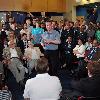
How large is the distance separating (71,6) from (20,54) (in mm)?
7832

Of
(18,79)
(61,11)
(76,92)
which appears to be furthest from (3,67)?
(61,11)

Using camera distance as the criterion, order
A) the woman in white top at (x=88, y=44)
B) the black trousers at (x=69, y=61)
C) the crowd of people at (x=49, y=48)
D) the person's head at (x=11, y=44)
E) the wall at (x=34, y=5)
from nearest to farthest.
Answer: the crowd of people at (x=49, y=48), the person's head at (x=11, y=44), the woman in white top at (x=88, y=44), the black trousers at (x=69, y=61), the wall at (x=34, y=5)

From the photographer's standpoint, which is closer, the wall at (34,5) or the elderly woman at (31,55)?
the elderly woman at (31,55)

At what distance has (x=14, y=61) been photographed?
7.62 m

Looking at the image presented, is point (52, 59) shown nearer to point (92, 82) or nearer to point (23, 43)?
point (23, 43)

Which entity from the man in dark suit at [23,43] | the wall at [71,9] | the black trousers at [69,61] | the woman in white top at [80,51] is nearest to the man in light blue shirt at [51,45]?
the woman in white top at [80,51]

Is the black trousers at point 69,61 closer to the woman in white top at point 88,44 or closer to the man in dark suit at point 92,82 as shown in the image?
the woman in white top at point 88,44

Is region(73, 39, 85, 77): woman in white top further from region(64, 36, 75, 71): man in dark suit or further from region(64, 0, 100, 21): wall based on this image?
region(64, 0, 100, 21): wall

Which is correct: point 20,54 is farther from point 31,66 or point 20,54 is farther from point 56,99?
point 56,99

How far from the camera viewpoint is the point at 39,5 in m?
15.8

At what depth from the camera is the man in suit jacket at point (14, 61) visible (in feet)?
24.4

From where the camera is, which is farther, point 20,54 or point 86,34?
point 86,34

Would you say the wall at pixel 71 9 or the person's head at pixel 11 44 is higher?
the wall at pixel 71 9

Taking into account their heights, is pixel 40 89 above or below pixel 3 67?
above
